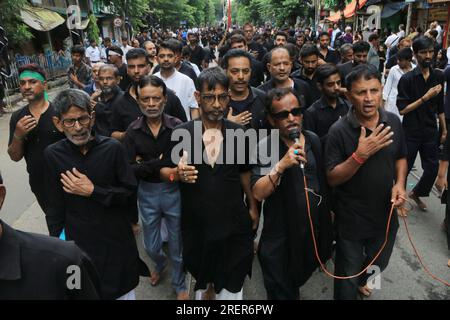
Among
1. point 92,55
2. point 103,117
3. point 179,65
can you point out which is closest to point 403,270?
point 103,117

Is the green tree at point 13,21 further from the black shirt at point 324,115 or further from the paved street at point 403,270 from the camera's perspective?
the black shirt at point 324,115

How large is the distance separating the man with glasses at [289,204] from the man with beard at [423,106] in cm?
241

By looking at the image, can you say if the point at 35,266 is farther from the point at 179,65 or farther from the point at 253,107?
the point at 179,65

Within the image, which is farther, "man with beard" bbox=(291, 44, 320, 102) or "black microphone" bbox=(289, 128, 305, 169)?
"man with beard" bbox=(291, 44, 320, 102)

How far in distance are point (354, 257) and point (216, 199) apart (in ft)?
3.58

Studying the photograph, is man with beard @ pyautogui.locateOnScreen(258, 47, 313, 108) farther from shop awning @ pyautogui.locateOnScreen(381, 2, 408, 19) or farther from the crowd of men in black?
shop awning @ pyautogui.locateOnScreen(381, 2, 408, 19)

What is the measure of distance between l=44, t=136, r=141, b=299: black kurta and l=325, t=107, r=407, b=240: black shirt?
142cm

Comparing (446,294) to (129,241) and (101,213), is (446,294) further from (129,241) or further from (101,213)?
(101,213)

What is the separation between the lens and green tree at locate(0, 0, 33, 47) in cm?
1244

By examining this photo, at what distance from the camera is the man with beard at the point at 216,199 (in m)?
2.66

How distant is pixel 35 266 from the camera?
49.9 inches

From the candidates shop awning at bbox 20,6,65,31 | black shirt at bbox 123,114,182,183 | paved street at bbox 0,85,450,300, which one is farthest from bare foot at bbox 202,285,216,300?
shop awning at bbox 20,6,65,31

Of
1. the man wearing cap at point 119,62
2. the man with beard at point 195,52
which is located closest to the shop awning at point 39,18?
the man with beard at point 195,52
